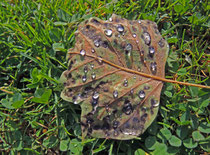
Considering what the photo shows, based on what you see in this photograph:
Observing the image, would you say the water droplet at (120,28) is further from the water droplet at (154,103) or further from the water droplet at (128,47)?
the water droplet at (154,103)

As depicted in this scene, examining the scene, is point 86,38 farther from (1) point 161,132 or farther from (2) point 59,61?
(1) point 161,132

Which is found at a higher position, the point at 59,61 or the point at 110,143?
the point at 59,61

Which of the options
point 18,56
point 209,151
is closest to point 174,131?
point 209,151

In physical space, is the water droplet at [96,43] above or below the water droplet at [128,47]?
above

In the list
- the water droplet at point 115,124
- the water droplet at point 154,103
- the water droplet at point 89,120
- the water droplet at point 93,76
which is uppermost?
the water droplet at point 93,76

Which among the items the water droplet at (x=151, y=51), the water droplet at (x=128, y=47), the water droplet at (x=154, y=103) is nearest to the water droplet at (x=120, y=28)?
the water droplet at (x=128, y=47)

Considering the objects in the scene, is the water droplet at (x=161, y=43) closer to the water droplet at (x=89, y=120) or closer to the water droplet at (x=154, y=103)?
the water droplet at (x=154, y=103)

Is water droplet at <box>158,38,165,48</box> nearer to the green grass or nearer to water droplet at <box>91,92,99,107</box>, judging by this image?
the green grass

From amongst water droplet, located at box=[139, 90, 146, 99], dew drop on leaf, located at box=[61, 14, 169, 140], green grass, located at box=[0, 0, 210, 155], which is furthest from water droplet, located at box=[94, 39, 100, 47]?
water droplet, located at box=[139, 90, 146, 99]

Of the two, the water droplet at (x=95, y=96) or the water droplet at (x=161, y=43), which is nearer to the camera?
the water droplet at (x=95, y=96)

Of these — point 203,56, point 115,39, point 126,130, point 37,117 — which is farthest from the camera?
point 203,56
